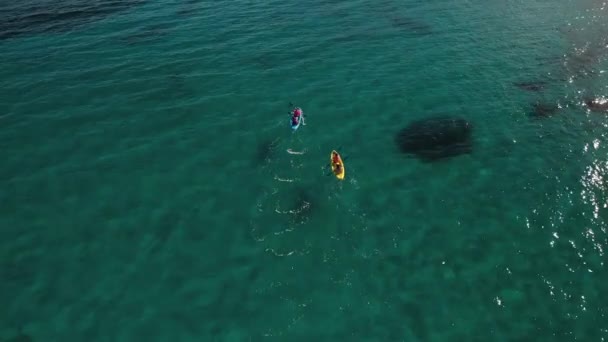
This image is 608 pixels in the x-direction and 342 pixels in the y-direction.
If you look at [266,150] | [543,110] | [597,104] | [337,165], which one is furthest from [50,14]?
[597,104]

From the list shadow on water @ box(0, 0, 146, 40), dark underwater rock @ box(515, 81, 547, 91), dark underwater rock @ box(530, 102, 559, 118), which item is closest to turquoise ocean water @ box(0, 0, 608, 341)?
dark underwater rock @ box(515, 81, 547, 91)

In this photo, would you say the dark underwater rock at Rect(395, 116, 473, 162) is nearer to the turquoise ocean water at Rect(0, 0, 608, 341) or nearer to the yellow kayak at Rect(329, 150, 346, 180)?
the turquoise ocean water at Rect(0, 0, 608, 341)

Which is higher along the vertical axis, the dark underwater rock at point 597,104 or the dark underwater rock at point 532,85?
the dark underwater rock at point 532,85

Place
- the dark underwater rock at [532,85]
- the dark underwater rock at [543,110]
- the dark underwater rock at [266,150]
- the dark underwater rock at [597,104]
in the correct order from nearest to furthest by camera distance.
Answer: the dark underwater rock at [266,150]
the dark underwater rock at [543,110]
the dark underwater rock at [597,104]
the dark underwater rock at [532,85]

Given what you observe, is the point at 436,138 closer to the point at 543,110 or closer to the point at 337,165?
the point at 337,165

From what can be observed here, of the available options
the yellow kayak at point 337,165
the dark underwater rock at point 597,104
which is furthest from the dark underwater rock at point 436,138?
the dark underwater rock at point 597,104

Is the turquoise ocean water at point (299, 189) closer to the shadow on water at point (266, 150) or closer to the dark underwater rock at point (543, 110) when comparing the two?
the shadow on water at point (266, 150)
